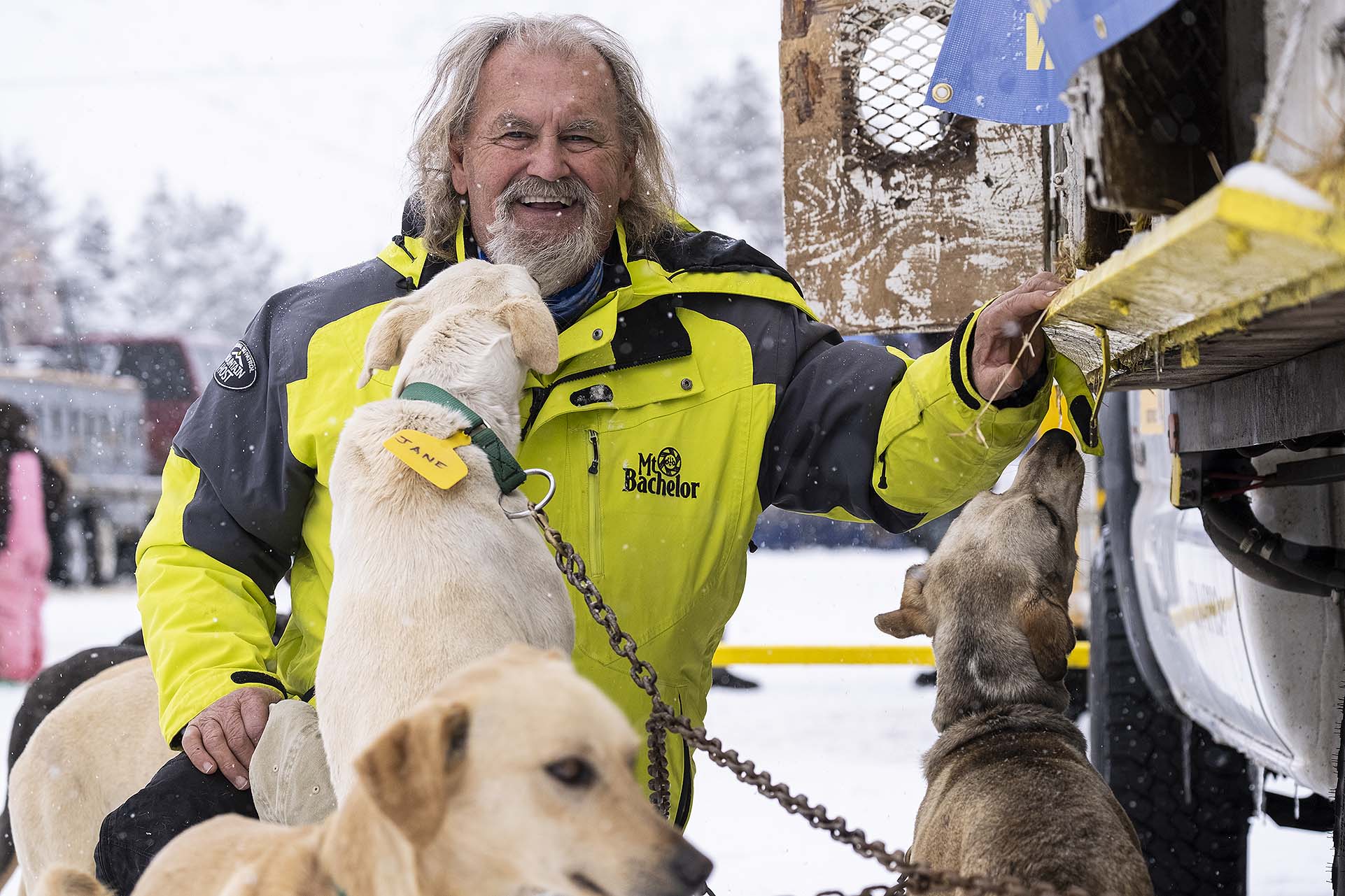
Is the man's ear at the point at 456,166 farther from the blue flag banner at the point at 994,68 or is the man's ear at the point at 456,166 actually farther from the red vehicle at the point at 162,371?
the red vehicle at the point at 162,371

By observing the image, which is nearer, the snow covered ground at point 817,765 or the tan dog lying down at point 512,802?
the tan dog lying down at point 512,802

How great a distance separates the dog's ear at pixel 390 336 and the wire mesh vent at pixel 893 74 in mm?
1559

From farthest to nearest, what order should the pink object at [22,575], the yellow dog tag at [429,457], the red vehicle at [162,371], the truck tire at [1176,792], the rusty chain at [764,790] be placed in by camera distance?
the red vehicle at [162,371]
the pink object at [22,575]
the truck tire at [1176,792]
the yellow dog tag at [429,457]
the rusty chain at [764,790]

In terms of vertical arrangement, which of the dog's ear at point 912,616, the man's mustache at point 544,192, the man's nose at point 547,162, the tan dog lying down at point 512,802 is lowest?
the dog's ear at point 912,616

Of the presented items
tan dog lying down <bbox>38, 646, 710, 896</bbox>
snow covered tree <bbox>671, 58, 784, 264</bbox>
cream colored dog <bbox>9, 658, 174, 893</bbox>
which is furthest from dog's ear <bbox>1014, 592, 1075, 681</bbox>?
snow covered tree <bbox>671, 58, 784, 264</bbox>

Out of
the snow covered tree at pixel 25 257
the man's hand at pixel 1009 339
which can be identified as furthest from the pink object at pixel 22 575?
the snow covered tree at pixel 25 257

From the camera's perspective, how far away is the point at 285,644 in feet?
10.6

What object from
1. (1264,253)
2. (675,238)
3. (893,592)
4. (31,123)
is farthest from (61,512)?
(31,123)

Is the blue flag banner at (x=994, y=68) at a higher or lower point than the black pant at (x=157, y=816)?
higher

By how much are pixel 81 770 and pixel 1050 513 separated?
2676mm

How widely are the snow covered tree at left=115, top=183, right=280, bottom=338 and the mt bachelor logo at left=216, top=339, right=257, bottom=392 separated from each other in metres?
36.8

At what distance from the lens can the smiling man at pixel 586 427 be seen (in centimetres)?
281

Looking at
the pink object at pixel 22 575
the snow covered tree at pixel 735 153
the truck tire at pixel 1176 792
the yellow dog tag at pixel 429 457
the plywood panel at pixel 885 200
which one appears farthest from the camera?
the snow covered tree at pixel 735 153

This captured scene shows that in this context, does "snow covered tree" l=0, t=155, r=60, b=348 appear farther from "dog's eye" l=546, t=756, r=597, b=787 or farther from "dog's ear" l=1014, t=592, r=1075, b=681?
"dog's eye" l=546, t=756, r=597, b=787
